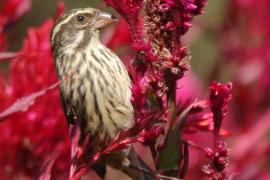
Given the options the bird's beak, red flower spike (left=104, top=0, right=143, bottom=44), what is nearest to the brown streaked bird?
the bird's beak

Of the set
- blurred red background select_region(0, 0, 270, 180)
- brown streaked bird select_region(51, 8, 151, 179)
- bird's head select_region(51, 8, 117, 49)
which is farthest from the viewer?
bird's head select_region(51, 8, 117, 49)

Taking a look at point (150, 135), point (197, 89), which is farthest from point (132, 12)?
point (197, 89)

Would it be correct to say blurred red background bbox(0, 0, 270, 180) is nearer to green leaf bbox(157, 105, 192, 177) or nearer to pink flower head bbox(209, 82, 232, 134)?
green leaf bbox(157, 105, 192, 177)

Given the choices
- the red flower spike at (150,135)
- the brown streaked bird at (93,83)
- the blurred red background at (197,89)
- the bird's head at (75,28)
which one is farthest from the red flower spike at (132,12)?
the bird's head at (75,28)

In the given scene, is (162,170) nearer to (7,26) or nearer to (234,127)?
(7,26)

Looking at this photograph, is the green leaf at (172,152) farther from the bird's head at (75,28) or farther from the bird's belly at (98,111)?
the bird's head at (75,28)

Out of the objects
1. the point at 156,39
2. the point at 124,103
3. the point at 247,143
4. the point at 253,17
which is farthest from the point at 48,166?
the point at 253,17

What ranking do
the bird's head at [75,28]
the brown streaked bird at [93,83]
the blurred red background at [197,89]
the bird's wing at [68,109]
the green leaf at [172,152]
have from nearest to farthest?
the green leaf at [172,152]
the blurred red background at [197,89]
the bird's wing at [68,109]
the brown streaked bird at [93,83]
the bird's head at [75,28]

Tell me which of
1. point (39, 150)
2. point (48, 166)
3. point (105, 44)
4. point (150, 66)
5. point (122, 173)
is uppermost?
point (150, 66)

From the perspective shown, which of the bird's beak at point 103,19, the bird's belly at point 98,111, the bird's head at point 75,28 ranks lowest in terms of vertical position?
the bird's belly at point 98,111
